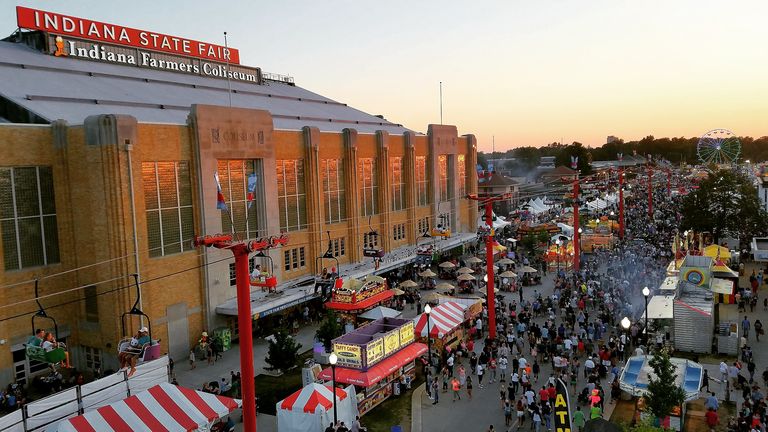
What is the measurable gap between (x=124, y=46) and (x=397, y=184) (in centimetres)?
2494

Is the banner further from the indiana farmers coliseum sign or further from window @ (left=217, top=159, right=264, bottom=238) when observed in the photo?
the indiana farmers coliseum sign

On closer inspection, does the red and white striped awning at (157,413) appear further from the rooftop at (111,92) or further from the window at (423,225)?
the window at (423,225)

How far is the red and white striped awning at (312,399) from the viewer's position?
21.3m

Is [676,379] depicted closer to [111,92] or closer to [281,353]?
[281,353]

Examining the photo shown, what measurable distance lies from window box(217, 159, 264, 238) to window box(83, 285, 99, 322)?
8.01 meters

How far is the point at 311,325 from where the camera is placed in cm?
3856

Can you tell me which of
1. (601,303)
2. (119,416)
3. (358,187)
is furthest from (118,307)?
(601,303)

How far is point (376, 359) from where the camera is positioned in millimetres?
24875

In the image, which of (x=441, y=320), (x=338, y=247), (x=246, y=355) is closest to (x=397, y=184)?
(x=338, y=247)

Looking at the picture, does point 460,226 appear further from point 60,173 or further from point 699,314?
point 60,173

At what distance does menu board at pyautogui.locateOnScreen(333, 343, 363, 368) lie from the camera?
24156 millimetres

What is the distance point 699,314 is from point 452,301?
12.3 m


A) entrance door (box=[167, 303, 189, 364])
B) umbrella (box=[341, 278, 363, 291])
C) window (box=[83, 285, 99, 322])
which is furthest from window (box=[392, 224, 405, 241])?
window (box=[83, 285, 99, 322])

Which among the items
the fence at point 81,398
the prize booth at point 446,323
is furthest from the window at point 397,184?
the fence at point 81,398
